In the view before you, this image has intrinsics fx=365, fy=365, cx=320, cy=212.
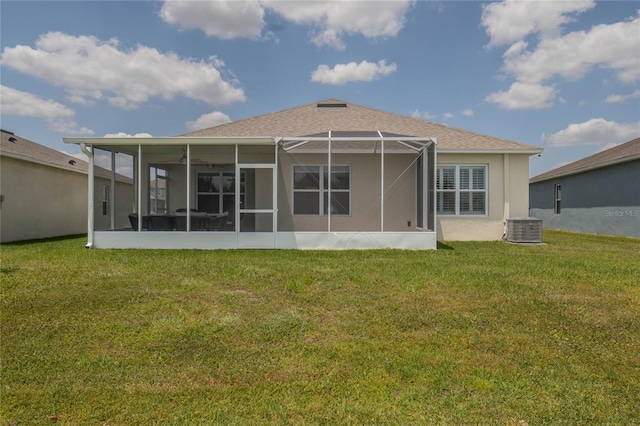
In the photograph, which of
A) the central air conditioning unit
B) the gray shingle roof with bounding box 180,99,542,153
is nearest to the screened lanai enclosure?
the gray shingle roof with bounding box 180,99,542,153

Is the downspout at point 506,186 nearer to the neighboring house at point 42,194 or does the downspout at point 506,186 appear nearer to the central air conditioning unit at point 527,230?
the central air conditioning unit at point 527,230

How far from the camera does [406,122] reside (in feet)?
49.8

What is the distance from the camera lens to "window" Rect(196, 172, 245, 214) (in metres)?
14.0

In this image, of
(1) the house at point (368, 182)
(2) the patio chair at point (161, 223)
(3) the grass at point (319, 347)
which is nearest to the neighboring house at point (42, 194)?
(2) the patio chair at point (161, 223)

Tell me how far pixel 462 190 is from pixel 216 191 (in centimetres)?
905

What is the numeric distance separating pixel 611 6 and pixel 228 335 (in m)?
17.2

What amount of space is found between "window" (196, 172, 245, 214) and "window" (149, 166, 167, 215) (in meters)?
1.36

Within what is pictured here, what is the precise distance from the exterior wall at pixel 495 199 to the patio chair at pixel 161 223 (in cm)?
864

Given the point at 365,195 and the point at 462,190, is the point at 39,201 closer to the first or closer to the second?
the point at 365,195

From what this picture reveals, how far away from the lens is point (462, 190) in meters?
12.7

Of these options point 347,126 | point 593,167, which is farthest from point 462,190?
point 593,167

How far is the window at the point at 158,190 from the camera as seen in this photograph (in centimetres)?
1354

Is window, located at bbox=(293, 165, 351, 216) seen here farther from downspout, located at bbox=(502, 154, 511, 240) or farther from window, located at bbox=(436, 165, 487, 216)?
downspout, located at bbox=(502, 154, 511, 240)

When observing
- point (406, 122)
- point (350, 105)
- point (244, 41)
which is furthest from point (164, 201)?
point (406, 122)
